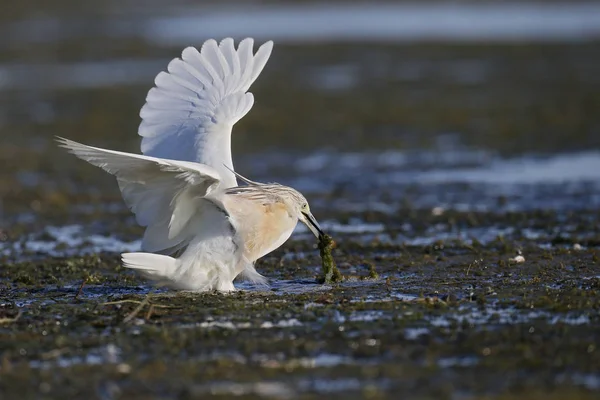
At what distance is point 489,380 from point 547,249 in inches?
171

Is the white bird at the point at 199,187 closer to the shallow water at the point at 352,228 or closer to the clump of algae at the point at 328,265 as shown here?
the clump of algae at the point at 328,265

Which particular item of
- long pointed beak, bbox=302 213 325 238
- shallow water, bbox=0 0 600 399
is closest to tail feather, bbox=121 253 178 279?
shallow water, bbox=0 0 600 399

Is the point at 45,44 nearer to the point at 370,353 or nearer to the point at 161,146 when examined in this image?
the point at 161,146

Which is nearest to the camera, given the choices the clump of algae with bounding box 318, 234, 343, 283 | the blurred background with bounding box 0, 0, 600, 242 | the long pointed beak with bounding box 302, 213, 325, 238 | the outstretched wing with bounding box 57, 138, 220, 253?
the outstretched wing with bounding box 57, 138, 220, 253

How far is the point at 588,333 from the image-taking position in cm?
691

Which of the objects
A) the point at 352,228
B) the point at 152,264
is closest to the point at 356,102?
the point at 352,228

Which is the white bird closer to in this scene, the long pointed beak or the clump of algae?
Answer: the long pointed beak

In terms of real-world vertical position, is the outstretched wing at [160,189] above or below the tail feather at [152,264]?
above

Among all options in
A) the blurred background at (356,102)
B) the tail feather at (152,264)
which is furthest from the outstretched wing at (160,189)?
the blurred background at (356,102)

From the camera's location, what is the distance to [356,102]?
20797mm

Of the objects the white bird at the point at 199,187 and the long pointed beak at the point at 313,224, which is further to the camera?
the long pointed beak at the point at 313,224

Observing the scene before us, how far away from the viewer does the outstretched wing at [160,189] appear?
25.2ft

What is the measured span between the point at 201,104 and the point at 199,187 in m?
1.42

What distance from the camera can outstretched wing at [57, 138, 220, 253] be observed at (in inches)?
302
